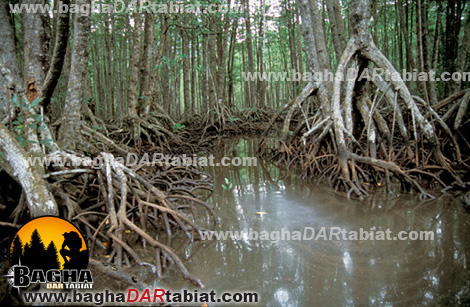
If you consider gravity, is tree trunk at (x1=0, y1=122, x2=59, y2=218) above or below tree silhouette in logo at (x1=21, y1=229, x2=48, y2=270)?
above

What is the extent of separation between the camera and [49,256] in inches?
89.2

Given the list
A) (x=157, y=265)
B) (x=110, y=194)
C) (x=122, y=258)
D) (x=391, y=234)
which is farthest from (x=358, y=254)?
(x=110, y=194)

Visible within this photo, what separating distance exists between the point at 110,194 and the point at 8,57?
2.59 m

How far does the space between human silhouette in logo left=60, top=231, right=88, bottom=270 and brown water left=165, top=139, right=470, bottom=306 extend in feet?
2.11

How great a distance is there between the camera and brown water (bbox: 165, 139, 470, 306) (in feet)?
7.25

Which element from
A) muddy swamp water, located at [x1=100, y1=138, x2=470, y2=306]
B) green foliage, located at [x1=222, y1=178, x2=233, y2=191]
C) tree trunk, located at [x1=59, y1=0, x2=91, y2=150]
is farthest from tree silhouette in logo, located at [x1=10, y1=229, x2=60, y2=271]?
green foliage, located at [x1=222, y1=178, x2=233, y2=191]

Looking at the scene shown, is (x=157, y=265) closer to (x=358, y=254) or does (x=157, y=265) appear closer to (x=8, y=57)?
(x=358, y=254)

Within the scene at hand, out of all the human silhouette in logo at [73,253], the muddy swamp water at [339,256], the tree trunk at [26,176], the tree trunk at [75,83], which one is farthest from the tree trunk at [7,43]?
the muddy swamp water at [339,256]

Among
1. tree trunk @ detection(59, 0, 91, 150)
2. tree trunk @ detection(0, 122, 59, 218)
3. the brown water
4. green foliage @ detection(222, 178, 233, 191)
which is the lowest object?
the brown water

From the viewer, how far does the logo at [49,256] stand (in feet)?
7.32

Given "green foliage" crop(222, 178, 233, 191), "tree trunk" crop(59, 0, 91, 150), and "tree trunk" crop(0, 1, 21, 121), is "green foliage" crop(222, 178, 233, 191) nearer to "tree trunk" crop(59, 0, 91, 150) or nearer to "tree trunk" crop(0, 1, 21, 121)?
"tree trunk" crop(59, 0, 91, 150)

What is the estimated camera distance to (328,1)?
823 centimetres

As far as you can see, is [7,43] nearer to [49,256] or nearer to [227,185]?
[49,256]

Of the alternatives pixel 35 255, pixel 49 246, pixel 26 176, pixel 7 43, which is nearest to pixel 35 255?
pixel 35 255
